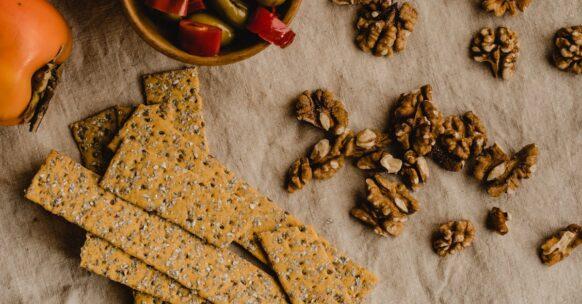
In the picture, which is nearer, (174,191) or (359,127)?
(174,191)

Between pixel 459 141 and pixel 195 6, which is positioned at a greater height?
pixel 195 6

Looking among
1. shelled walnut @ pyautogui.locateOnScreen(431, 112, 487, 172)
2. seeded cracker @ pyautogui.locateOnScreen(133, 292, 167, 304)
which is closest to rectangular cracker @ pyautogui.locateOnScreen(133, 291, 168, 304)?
seeded cracker @ pyautogui.locateOnScreen(133, 292, 167, 304)

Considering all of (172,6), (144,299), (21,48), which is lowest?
(144,299)

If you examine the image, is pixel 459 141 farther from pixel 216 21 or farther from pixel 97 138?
pixel 97 138

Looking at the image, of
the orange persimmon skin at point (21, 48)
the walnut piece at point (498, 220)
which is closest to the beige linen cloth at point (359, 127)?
the walnut piece at point (498, 220)

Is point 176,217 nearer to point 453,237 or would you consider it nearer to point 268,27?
point 268,27

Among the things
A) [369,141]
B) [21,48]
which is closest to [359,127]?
[369,141]

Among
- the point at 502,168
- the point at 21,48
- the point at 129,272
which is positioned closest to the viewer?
the point at 21,48

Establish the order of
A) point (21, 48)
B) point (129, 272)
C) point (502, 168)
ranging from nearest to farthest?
point (21, 48) → point (129, 272) → point (502, 168)
